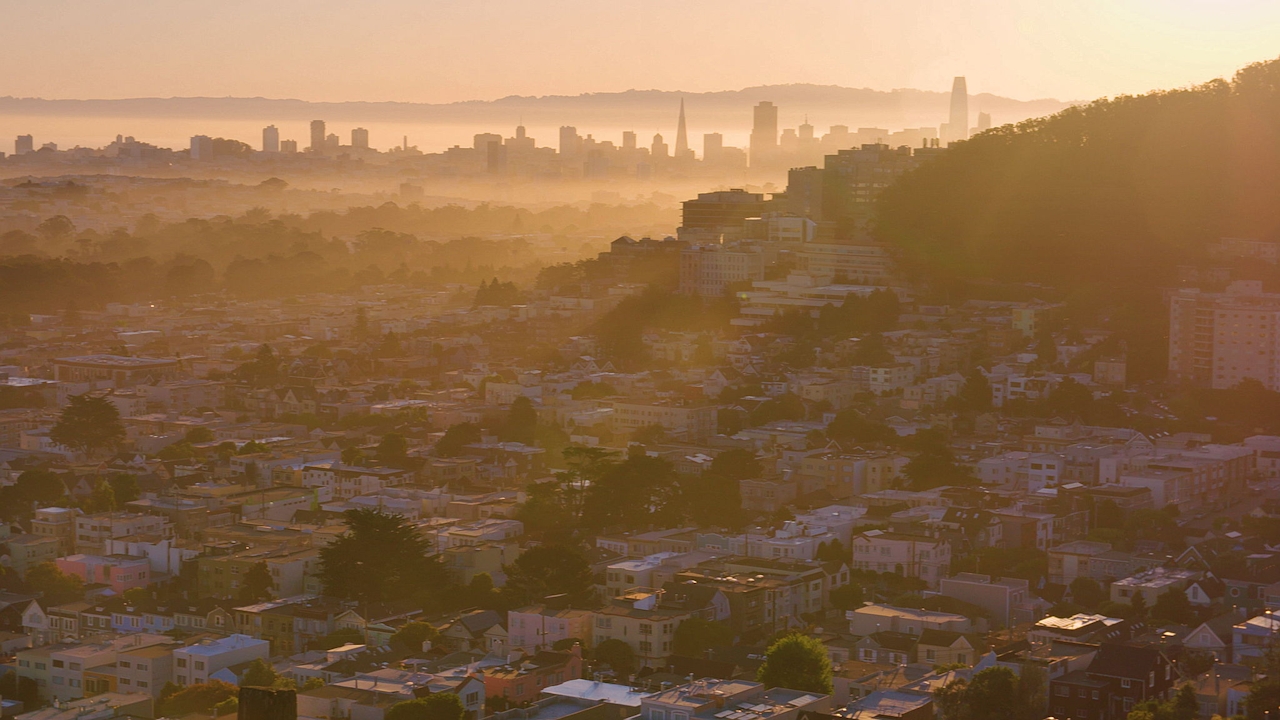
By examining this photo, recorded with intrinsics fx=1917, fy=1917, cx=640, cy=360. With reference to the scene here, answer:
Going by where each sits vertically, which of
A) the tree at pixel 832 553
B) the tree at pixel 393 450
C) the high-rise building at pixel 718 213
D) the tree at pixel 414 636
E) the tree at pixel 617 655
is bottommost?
the tree at pixel 617 655

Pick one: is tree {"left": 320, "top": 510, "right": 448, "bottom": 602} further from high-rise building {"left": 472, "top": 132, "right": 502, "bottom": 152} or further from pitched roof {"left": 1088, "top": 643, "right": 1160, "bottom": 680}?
high-rise building {"left": 472, "top": 132, "right": 502, "bottom": 152}

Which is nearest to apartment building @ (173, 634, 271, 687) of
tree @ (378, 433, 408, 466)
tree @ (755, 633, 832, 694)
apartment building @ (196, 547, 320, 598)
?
apartment building @ (196, 547, 320, 598)

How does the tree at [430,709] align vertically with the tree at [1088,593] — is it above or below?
above

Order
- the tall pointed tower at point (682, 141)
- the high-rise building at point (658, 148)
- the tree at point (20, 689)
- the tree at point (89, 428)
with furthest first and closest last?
the high-rise building at point (658, 148)
the tall pointed tower at point (682, 141)
the tree at point (89, 428)
the tree at point (20, 689)

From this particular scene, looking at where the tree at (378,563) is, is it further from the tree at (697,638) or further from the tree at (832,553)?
the tree at (832,553)

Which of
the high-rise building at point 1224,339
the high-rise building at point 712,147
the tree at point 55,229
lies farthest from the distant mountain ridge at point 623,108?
the high-rise building at point 1224,339

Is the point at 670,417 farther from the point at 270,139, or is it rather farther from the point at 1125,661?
the point at 270,139
